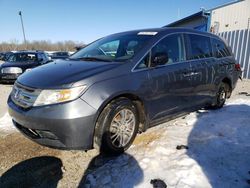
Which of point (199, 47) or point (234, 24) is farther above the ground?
point (234, 24)

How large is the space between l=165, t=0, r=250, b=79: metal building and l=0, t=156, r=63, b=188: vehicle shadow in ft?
30.8

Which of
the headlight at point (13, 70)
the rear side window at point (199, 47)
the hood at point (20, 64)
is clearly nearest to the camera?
the rear side window at point (199, 47)

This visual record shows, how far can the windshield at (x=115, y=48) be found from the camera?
377cm

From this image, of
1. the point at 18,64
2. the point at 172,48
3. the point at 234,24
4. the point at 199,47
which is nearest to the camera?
the point at 172,48

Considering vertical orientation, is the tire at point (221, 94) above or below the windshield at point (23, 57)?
below

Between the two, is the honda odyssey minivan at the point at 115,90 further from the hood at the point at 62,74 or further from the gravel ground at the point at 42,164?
the gravel ground at the point at 42,164

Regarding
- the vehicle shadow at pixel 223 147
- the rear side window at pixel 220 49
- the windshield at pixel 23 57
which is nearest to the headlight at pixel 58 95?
the vehicle shadow at pixel 223 147

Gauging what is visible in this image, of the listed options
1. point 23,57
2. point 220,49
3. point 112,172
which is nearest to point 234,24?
point 220,49

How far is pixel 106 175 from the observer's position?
2936mm

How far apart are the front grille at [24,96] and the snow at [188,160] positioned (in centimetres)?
117

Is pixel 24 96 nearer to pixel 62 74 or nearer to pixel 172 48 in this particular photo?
pixel 62 74

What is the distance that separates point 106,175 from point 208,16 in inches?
533

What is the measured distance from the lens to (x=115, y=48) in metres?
4.27

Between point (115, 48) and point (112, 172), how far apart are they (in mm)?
2161
